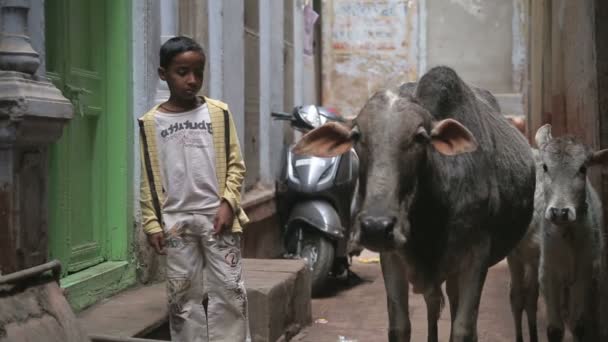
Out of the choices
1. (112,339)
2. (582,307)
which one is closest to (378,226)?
(112,339)

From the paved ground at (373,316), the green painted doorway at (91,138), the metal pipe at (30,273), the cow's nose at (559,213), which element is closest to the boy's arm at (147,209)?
the green painted doorway at (91,138)

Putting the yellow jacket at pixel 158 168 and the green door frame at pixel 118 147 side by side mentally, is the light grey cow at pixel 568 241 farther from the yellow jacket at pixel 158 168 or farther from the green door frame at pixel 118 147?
the green door frame at pixel 118 147

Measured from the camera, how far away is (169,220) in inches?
152

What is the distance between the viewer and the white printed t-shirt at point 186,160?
382cm

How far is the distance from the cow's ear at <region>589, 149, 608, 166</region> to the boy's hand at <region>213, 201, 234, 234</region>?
2.72 meters

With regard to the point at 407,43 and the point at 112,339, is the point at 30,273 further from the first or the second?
the point at 407,43

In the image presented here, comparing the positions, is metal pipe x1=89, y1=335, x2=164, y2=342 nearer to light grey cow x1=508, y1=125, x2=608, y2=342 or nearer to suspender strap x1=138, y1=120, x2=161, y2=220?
suspender strap x1=138, y1=120, x2=161, y2=220

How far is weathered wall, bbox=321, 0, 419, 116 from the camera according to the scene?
51.8ft

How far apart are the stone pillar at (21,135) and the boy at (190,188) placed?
441 millimetres

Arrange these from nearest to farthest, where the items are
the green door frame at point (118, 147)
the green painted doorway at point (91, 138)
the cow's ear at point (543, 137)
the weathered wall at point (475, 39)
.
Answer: the green painted doorway at point (91, 138) < the green door frame at point (118, 147) < the cow's ear at point (543, 137) < the weathered wall at point (475, 39)

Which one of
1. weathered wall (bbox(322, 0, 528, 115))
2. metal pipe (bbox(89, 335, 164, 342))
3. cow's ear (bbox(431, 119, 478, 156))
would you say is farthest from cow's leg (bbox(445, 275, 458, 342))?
weathered wall (bbox(322, 0, 528, 115))

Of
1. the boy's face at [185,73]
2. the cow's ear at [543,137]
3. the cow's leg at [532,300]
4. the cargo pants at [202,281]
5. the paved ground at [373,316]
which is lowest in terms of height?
the paved ground at [373,316]

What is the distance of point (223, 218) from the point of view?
12.6 feet

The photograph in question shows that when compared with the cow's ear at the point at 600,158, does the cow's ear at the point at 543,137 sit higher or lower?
higher
